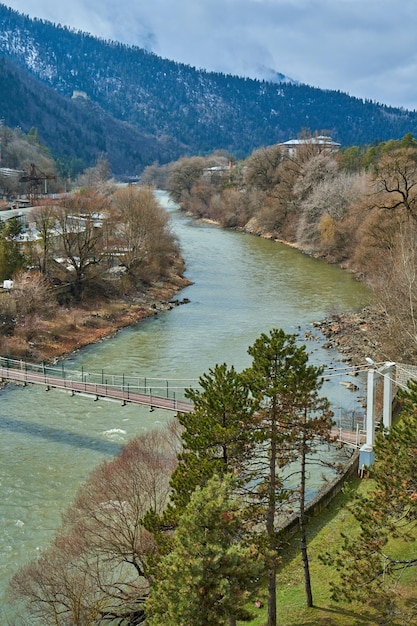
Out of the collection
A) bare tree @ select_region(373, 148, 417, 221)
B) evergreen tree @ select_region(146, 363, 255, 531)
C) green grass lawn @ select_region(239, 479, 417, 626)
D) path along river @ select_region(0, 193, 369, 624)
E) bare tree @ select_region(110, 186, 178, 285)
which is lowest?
green grass lawn @ select_region(239, 479, 417, 626)

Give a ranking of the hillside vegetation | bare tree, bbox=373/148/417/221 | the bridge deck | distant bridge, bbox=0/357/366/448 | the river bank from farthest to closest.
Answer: bare tree, bbox=373/148/417/221 < the river bank < the hillside vegetation < the bridge deck < distant bridge, bbox=0/357/366/448

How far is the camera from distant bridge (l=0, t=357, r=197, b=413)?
2006cm

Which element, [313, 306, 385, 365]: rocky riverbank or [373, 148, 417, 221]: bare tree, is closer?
[313, 306, 385, 365]: rocky riverbank

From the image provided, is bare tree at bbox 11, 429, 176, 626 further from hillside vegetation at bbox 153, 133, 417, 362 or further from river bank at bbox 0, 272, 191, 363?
river bank at bbox 0, 272, 191, 363

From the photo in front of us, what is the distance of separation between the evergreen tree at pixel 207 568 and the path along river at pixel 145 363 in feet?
21.3

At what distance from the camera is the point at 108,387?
21.5 metres

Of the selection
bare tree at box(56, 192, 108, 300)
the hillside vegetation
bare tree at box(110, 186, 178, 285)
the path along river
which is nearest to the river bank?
the path along river

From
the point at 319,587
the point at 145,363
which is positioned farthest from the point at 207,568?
the point at 145,363

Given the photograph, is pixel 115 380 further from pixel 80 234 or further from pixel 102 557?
pixel 80 234

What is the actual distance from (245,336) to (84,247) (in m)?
11.9

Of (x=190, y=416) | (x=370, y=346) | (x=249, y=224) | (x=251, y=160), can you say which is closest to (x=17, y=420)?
(x=190, y=416)

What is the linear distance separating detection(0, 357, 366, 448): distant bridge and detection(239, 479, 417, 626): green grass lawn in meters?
2.69

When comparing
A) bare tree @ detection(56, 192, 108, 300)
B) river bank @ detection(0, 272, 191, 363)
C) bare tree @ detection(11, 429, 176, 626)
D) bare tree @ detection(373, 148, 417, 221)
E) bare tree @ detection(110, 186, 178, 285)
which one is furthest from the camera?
bare tree @ detection(110, 186, 178, 285)

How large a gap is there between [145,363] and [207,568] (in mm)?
20562
